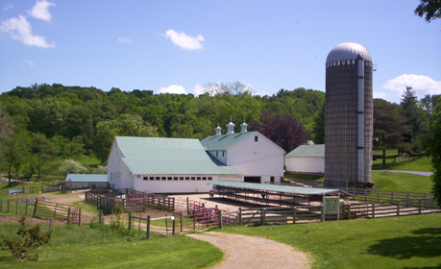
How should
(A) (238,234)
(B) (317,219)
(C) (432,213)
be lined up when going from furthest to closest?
(C) (432,213) < (B) (317,219) < (A) (238,234)

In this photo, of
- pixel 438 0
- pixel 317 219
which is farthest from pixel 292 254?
pixel 438 0

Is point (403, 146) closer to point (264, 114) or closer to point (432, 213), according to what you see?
point (264, 114)

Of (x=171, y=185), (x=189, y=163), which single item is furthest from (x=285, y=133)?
(x=171, y=185)

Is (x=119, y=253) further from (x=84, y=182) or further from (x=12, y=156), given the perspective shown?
(x=12, y=156)

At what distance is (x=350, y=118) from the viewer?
1455 inches

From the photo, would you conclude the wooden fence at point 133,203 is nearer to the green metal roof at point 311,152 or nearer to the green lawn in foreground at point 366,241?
the green lawn in foreground at point 366,241

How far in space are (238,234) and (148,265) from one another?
19.8 feet

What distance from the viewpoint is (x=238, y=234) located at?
16.7 metres

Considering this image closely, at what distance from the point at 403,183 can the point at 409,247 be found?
2723 cm

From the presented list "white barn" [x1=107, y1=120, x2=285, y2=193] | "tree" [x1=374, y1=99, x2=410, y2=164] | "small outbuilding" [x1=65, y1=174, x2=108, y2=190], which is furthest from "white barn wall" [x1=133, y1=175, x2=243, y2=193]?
"tree" [x1=374, y1=99, x2=410, y2=164]

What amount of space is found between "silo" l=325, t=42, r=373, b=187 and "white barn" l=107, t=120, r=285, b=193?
31.6 ft

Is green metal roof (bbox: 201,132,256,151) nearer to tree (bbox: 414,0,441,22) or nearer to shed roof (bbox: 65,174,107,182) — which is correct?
shed roof (bbox: 65,174,107,182)

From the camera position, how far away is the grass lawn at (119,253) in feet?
38.3

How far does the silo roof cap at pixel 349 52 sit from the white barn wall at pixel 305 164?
16.2 m
